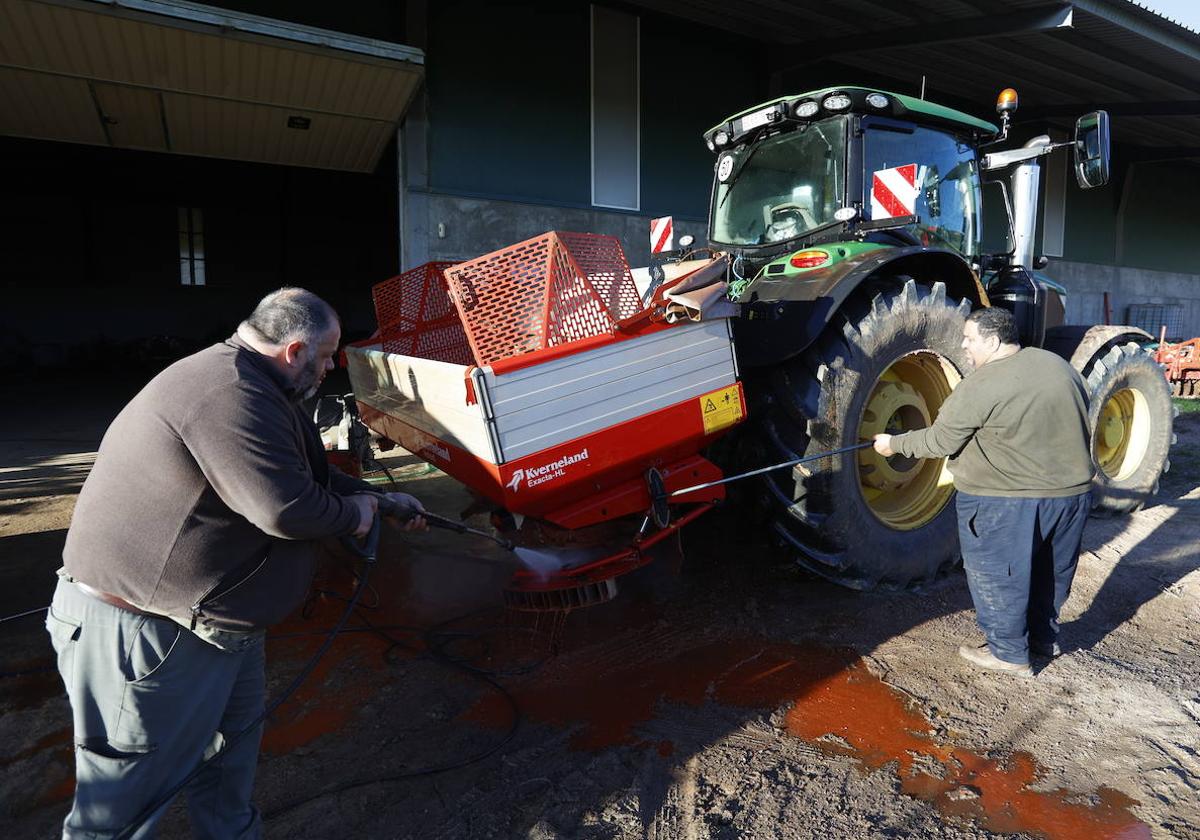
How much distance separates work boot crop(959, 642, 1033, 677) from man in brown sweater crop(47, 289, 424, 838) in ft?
8.42

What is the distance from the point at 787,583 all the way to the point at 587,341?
190cm

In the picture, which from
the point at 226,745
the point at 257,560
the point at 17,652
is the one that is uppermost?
the point at 257,560

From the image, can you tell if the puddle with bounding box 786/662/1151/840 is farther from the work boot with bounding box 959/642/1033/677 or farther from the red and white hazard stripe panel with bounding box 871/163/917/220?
the red and white hazard stripe panel with bounding box 871/163/917/220

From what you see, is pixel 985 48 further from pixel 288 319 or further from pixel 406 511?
pixel 288 319

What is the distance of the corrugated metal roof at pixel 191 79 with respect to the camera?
632 cm

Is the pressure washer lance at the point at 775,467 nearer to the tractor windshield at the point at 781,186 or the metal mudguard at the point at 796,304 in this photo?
the metal mudguard at the point at 796,304

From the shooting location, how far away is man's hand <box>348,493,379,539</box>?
1.91 metres

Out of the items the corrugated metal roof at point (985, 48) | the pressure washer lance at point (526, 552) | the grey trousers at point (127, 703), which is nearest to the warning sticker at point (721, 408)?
the pressure washer lance at point (526, 552)

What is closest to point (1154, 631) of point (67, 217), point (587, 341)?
point (587, 341)

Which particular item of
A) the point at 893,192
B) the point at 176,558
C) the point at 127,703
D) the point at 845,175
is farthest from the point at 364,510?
the point at 893,192

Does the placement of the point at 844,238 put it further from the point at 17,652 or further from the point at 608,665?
the point at 17,652

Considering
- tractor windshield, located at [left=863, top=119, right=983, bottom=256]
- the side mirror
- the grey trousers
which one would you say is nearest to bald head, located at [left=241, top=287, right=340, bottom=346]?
the grey trousers

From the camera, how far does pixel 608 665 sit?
2832 mm

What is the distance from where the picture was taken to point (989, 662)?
2.86 metres
